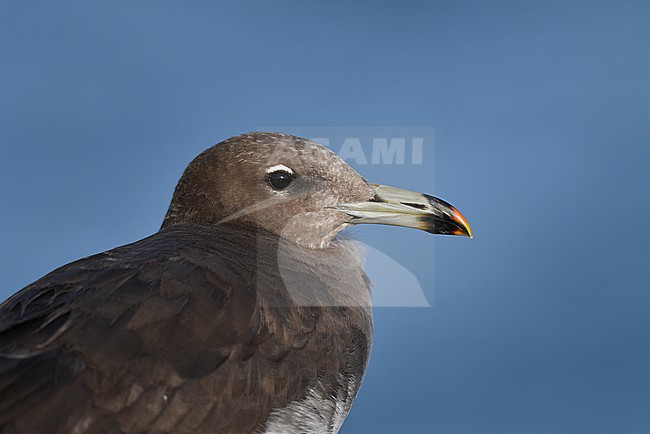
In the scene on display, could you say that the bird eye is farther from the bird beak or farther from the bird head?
the bird beak

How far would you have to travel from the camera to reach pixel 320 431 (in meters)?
2.32

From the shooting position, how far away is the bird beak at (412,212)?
9.39ft

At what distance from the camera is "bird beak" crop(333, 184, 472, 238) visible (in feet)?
9.39

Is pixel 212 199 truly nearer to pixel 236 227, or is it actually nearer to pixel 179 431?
pixel 236 227

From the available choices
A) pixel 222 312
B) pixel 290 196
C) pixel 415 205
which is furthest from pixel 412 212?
pixel 222 312

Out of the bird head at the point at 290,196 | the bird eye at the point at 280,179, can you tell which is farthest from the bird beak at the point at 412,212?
the bird eye at the point at 280,179

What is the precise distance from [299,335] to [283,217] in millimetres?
660

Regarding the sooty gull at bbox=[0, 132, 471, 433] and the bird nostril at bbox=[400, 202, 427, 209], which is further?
the bird nostril at bbox=[400, 202, 427, 209]

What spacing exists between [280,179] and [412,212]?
1.63ft

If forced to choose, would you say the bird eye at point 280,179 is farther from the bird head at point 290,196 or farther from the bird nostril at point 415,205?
the bird nostril at point 415,205

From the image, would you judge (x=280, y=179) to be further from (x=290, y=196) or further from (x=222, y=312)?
(x=222, y=312)

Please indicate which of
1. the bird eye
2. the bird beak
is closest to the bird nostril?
the bird beak

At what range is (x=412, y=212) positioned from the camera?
9.40ft

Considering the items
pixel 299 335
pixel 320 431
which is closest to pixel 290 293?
pixel 299 335
